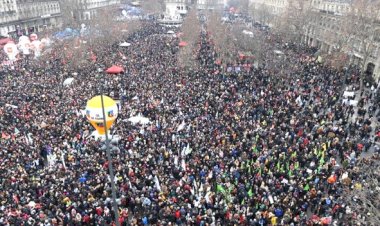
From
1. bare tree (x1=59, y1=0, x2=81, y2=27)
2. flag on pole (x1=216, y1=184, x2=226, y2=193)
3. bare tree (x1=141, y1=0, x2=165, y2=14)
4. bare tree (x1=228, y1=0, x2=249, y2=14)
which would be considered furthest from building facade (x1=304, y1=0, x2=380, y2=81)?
bare tree (x1=141, y1=0, x2=165, y2=14)

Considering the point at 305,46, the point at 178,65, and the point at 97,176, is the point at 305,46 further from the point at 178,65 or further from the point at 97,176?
the point at 97,176

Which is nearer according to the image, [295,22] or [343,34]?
[343,34]

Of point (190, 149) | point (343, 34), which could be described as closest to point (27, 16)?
point (343, 34)

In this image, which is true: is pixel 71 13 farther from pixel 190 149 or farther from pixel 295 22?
pixel 190 149

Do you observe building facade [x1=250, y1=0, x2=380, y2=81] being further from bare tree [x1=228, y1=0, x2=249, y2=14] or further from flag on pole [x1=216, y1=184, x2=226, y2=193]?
bare tree [x1=228, y1=0, x2=249, y2=14]

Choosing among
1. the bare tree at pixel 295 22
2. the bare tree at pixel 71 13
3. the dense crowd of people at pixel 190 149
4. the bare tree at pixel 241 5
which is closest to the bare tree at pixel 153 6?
the bare tree at pixel 241 5

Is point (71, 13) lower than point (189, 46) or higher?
higher
